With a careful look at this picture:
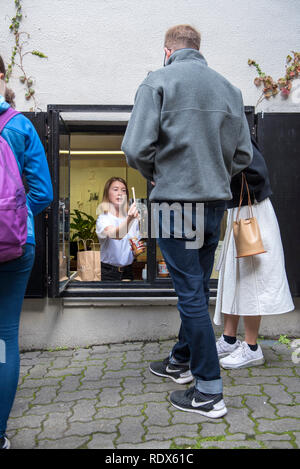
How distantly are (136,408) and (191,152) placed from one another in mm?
1584

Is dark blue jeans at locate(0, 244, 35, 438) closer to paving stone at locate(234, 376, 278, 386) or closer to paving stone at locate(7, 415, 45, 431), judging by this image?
paving stone at locate(7, 415, 45, 431)

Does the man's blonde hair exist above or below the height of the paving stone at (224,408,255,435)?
above

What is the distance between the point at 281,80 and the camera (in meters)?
4.07

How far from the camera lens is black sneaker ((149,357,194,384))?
9.95ft

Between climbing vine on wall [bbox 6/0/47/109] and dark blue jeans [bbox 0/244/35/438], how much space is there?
239cm

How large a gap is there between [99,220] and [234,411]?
2741mm

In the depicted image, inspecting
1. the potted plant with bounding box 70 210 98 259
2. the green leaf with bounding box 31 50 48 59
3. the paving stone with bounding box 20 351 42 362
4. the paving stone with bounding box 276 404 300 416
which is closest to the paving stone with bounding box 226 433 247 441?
the paving stone with bounding box 276 404 300 416

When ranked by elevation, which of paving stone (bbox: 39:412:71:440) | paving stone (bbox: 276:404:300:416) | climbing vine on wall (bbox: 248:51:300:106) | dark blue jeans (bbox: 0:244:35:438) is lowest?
paving stone (bbox: 39:412:71:440)

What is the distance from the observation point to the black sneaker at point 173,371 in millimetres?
3031

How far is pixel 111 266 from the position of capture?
4.76 metres

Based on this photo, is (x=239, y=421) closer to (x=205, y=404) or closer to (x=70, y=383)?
(x=205, y=404)

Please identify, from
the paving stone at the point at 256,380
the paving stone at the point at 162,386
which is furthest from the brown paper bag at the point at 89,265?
the paving stone at the point at 256,380
